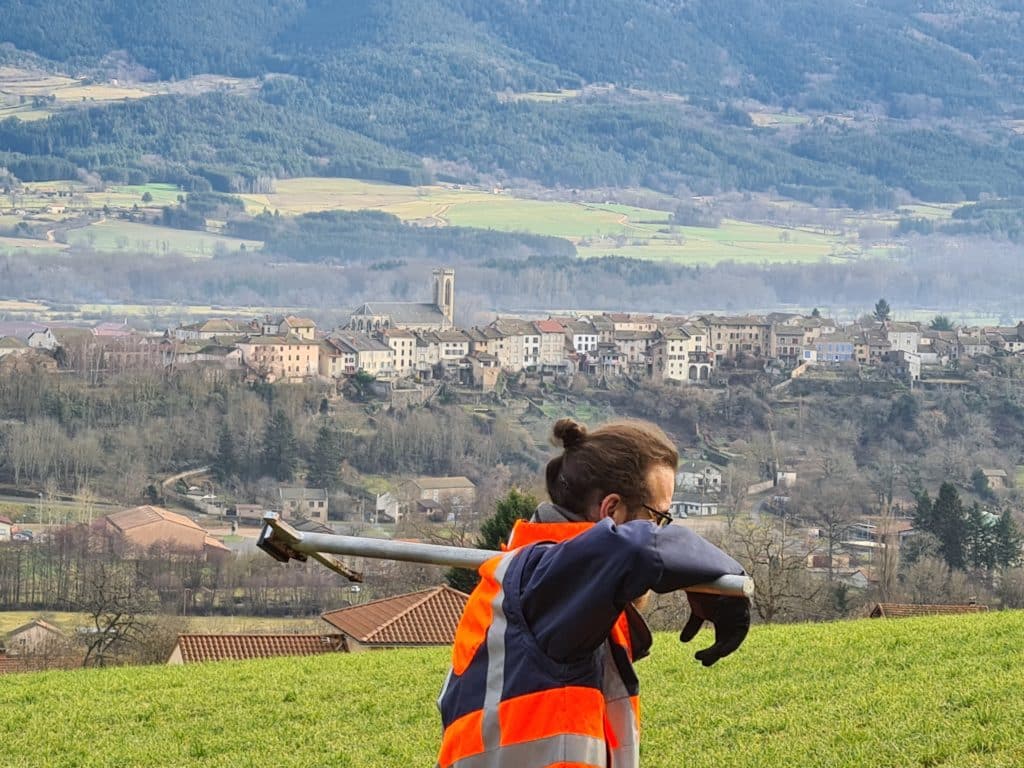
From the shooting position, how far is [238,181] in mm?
144250

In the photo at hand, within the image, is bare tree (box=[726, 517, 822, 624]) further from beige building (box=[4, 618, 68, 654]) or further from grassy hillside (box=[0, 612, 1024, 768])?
beige building (box=[4, 618, 68, 654])

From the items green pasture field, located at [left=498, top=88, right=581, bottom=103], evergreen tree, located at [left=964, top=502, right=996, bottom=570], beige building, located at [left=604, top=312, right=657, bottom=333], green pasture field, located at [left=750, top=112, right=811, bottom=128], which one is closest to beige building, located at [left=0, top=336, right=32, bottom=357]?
beige building, located at [left=604, top=312, right=657, bottom=333]

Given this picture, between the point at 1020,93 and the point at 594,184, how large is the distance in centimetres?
4907

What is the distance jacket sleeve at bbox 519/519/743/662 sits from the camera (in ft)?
6.34

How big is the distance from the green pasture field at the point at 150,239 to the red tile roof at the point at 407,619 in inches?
4412

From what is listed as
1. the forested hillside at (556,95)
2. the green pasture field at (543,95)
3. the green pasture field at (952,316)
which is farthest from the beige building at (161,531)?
the green pasture field at (543,95)

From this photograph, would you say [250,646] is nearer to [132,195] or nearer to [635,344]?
[635,344]

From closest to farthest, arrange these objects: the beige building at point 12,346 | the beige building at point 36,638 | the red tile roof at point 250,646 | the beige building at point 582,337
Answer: the red tile roof at point 250,646 < the beige building at point 36,638 < the beige building at point 12,346 < the beige building at point 582,337

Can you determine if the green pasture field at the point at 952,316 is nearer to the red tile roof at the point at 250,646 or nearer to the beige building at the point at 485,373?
the beige building at the point at 485,373

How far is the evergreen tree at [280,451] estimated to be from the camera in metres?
61.5

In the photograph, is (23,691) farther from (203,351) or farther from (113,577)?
(203,351)

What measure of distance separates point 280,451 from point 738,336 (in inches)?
1336

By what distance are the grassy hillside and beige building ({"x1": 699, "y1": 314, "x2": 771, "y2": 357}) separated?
7810 cm

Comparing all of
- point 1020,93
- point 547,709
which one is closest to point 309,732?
point 547,709
